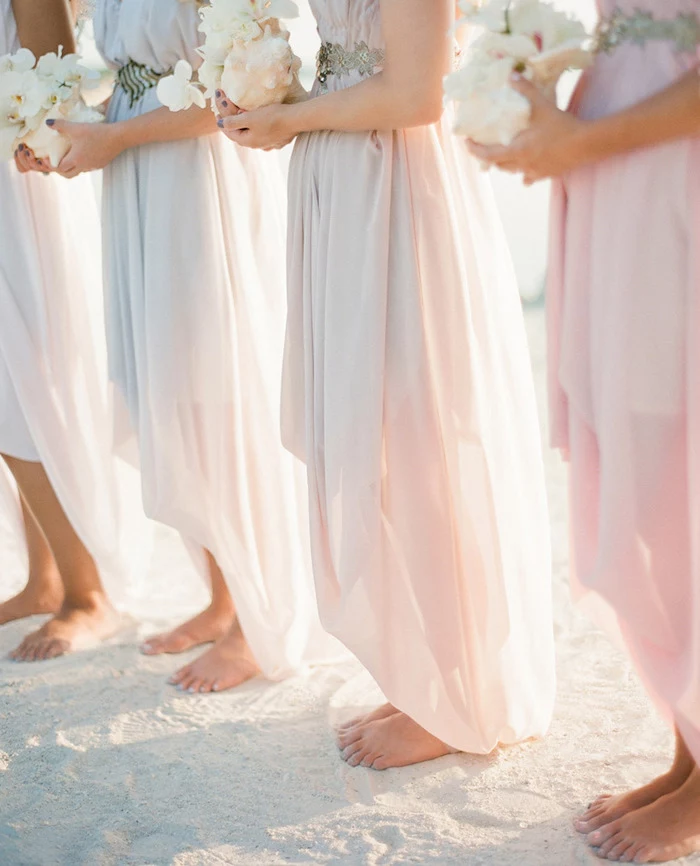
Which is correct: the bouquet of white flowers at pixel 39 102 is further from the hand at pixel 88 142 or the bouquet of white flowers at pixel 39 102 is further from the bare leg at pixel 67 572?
the bare leg at pixel 67 572

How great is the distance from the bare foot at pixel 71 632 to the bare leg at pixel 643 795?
1959mm

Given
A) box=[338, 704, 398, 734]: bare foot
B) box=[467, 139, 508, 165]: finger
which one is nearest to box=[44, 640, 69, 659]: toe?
box=[338, 704, 398, 734]: bare foot

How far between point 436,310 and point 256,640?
4.48 ft

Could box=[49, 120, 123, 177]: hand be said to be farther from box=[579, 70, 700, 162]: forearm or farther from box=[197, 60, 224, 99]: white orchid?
box=[579, 70, 700, 162]: forearm

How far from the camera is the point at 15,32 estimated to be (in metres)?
3.54

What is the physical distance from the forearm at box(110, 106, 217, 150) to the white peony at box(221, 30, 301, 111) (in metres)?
0.49

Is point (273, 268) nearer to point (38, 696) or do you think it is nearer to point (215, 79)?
point (215, 79)

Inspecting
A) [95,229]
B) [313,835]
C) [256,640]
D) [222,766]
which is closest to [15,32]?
[95,229]

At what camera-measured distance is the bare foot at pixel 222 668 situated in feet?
11.2

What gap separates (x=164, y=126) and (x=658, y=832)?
2331 millimetres

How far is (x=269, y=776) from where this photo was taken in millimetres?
2865

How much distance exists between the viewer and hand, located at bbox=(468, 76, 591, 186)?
2.08 metres

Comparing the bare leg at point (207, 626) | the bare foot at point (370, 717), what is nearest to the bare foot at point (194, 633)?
the bare leg at point (207, 626)

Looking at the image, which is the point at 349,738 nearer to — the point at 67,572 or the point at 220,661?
the point at 220,661
